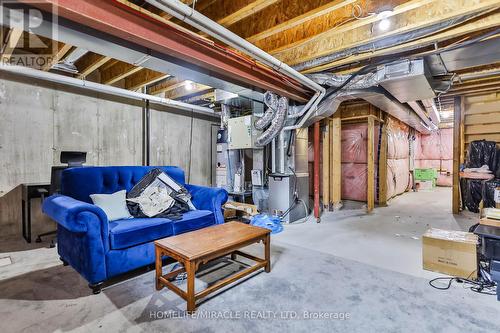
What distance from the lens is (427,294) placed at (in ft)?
6.37

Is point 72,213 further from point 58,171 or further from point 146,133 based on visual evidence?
point 146,133

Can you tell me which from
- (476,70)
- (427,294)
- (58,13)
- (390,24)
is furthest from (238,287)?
(476,70)

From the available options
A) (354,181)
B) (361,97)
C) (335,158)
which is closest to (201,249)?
(361,97)

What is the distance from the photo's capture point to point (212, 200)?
290 cm

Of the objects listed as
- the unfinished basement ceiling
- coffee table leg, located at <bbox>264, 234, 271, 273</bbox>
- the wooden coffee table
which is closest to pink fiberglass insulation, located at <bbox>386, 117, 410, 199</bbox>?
the unfinished basement ceiling

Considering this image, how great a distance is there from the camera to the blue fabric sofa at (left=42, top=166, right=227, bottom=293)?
75.8 inches

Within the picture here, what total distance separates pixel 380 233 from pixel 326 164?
191cm

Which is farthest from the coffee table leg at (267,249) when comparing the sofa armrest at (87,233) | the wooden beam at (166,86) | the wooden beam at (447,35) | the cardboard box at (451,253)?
the wooden beam at (166,86)

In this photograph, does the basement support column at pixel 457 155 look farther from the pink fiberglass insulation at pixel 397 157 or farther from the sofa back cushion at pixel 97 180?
the sofa back cushion at pixel 97 180

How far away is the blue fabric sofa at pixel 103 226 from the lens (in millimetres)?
1925

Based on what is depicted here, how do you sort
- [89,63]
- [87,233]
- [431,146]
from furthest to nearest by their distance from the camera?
[431,146]
[89,63]
[87,233]

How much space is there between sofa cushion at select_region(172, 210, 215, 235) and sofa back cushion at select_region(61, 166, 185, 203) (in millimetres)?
783

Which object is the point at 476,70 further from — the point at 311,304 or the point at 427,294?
the point at 311,304

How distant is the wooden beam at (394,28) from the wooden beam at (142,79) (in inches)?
72.4
